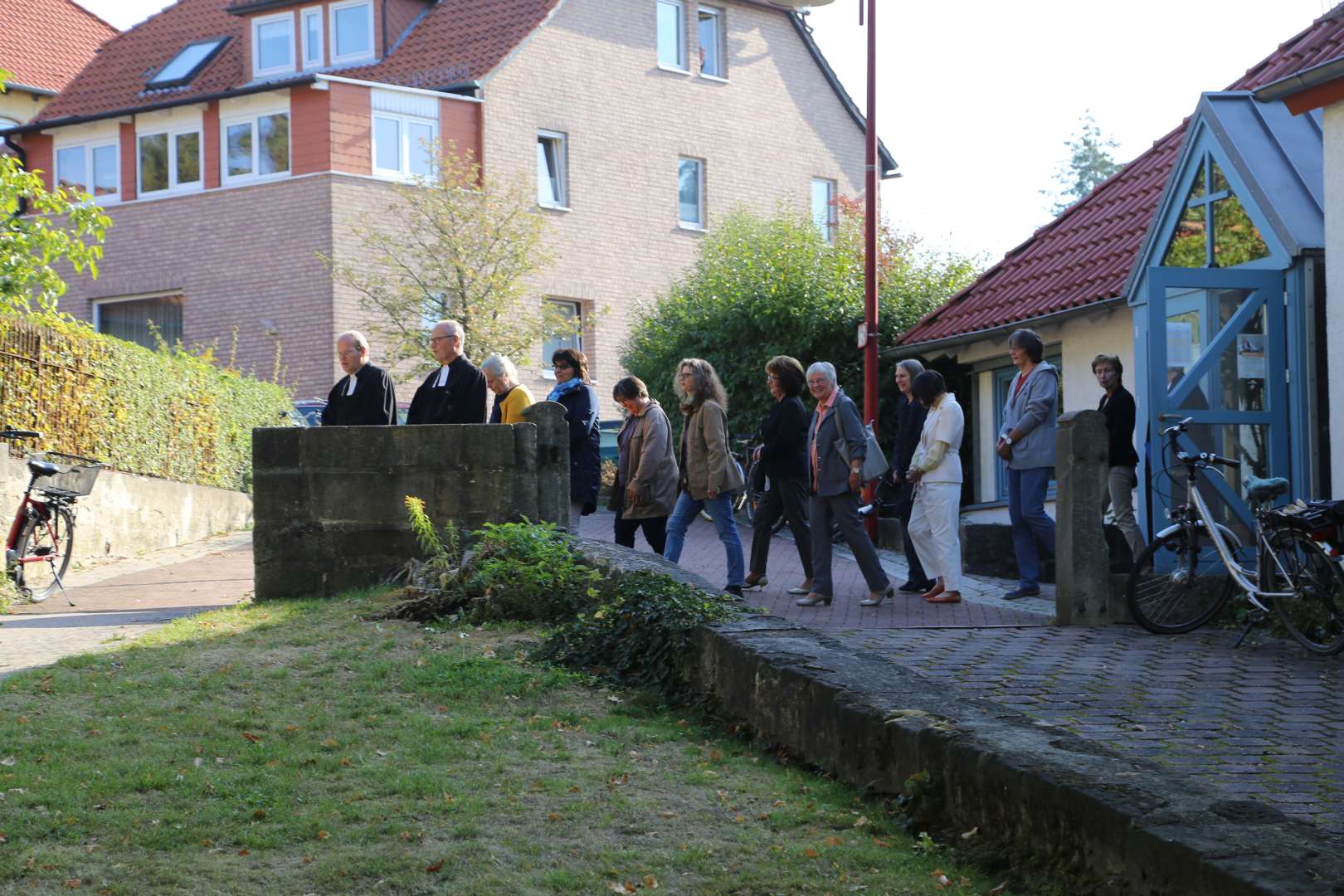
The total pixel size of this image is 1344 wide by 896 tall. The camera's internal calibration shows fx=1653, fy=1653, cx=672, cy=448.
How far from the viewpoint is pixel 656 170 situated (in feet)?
114

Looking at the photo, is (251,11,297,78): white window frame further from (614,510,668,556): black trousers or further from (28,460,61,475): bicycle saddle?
(614,510,668,556): black trousers

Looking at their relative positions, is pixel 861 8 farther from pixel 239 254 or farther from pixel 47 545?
pixel 239 254

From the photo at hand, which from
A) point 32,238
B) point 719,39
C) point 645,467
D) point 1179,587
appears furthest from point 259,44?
point 1179,587

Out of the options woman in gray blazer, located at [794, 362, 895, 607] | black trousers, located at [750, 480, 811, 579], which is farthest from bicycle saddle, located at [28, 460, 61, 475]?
woman in gray blazer, located at [794, 362, 895, 607]

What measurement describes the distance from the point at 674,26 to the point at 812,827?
A: 3187 cm

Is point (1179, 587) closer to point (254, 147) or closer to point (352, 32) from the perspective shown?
point (254, 147)

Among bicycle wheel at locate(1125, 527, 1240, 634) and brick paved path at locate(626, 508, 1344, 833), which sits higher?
bicycle wheel at locate(1125, 527, 1240, 634)

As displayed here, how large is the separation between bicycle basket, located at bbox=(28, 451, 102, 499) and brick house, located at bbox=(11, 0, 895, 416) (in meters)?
17.3

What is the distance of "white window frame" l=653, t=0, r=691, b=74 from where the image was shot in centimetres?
3488

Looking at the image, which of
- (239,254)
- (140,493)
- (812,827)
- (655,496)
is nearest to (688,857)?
(812,827)

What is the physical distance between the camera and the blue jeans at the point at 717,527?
39.3 ft

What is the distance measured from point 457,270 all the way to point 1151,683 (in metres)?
22.3

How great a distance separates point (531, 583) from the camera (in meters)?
9.47

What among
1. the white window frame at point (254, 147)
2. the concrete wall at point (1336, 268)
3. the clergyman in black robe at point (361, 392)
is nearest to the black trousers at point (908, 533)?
the concrete wall at point (1336, 268)
